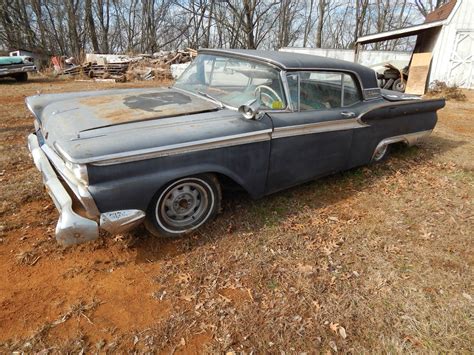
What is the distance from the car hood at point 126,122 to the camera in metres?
2.33

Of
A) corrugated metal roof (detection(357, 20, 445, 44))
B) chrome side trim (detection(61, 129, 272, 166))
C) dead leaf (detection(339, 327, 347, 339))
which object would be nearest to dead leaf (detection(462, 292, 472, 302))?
dead leaf (detection(339, 327, 347, 339))

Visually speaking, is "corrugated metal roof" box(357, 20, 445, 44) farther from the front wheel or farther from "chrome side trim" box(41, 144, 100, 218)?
"chrome side trim" box(41, 144, 100, 218)

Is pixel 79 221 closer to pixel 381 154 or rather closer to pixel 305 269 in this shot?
pixel 305 269

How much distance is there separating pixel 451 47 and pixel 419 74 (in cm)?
148

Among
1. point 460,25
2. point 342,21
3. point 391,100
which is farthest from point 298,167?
point 342,21

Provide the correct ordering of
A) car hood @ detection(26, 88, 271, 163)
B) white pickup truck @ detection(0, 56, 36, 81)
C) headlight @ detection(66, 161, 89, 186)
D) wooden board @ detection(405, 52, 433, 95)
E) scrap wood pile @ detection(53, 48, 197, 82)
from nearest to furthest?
headlight @ detection(66, 161, 89, 186), car hood @ detection(26, 88, 271, 163), white pickup truck @ detection(0, 56, 36, 81), wooden board @ detection(405, 52, 433, 95), scrap wood pile @ detection(53, 48, 197, 82)

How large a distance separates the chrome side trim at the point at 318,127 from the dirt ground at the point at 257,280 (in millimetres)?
809

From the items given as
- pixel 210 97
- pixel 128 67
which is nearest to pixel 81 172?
pixel 210 97

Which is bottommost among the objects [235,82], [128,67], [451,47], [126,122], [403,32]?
[128,67]

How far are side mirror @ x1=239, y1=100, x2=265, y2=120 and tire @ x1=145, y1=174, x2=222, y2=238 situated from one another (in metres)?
0.62

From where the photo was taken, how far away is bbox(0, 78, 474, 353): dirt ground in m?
2.07

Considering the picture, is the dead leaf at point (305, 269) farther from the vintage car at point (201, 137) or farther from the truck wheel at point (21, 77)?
the truck wheel at point (21, 77)

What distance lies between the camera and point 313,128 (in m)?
3.37

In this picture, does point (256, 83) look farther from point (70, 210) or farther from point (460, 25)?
point (460, 25)
